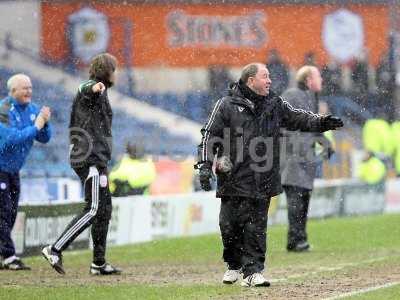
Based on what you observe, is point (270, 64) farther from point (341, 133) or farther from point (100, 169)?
point (100, 169)

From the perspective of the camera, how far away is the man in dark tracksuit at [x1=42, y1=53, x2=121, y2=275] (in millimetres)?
11852

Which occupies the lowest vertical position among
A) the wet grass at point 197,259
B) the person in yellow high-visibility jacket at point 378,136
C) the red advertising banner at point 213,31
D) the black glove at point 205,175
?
the wet grass at point 197,259

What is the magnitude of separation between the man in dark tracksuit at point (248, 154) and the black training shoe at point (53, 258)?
75.6 inches

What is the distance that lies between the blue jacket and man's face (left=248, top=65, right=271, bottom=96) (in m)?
2.74

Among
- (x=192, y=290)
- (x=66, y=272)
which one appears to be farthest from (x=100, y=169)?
(x=192, y=290)

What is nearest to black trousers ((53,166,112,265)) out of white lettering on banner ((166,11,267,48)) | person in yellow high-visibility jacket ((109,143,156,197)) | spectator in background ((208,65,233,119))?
person in yellow high-visibility jacket ((109,143,156,197))

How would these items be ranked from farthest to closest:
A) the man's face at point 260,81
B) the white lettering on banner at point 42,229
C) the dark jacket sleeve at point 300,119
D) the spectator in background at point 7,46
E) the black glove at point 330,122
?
1. the spectator in background at point 7,46
2. the white lettering on banner at point 42,229
3. the dark jacket sleeve at point 300,119
4. the black glove at point 330,122
5. the man's face at point 260,81

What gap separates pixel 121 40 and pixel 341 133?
645 centimetres

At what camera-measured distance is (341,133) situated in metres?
30.7

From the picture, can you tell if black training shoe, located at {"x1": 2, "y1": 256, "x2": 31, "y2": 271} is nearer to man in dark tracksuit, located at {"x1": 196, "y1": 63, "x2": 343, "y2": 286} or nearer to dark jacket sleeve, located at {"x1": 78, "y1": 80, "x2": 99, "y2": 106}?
dark jacket sleeve, located at {"x1": 78, "y1": 80, "x2": 99, "y2": 106}

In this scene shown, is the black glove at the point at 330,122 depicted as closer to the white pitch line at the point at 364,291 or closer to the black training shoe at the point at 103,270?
the white pitch line at the point at 364,291

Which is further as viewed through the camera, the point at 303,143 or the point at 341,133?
the point at 341,133

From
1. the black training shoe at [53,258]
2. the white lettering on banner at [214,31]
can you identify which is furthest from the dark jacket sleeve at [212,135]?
the white lettering on banner at [214,31]

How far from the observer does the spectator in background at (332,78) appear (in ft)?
106
